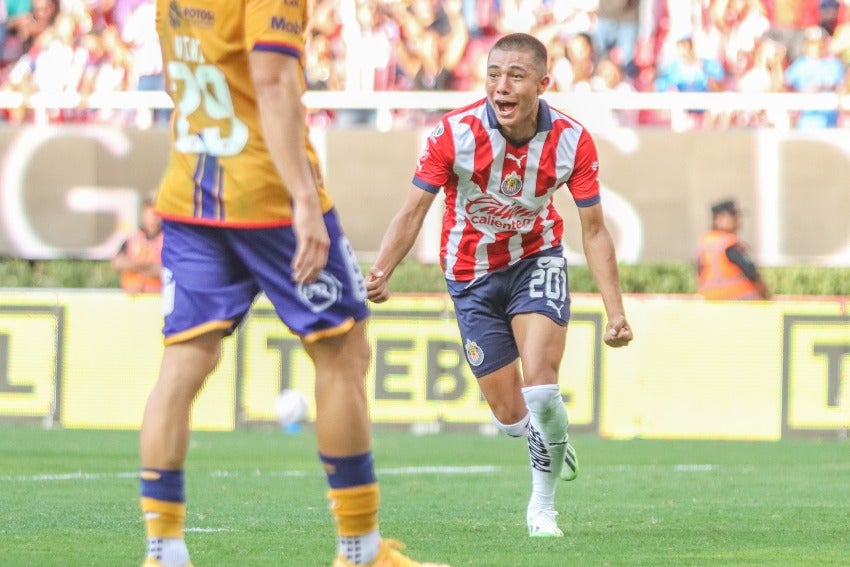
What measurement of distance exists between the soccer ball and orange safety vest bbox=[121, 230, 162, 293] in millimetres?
1843

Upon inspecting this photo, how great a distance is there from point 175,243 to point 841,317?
10.8 metres

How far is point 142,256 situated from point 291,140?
1169 centimetres

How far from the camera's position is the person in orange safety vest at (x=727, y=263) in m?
16.0

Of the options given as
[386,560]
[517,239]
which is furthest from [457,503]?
[386,560]

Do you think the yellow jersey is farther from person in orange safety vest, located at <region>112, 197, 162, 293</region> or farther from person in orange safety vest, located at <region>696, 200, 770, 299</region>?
person in orange safety vest, located at <region>112, 197, 162, 293</region>

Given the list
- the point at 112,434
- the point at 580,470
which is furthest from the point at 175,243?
the point at 112,434

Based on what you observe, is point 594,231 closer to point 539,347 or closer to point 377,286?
point 539,347

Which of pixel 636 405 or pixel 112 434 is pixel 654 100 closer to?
pixel 636 405

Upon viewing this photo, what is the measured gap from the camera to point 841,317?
15.3 metres

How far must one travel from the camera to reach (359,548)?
544 centimetres

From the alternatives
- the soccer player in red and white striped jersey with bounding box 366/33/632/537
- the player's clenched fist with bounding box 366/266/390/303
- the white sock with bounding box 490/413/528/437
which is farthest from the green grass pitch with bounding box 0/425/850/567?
the player's clenched fist with bounding box 366/266/390/303

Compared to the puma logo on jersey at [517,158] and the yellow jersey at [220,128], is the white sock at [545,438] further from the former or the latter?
the yellow jersey at [220,128]

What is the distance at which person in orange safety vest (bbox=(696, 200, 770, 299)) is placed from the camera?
16.0 m

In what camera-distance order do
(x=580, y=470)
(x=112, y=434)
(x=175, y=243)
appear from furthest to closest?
(x=112, y=434)
(x=580, y=470)
(x=175, y=243)
